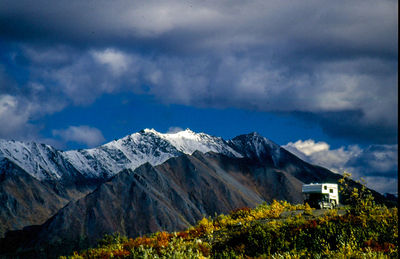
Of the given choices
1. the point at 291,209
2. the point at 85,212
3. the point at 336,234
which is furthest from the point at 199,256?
the point at 85,212

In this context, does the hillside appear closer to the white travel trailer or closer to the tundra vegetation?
the tundra vegetation

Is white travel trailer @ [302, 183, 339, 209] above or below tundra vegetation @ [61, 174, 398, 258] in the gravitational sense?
above

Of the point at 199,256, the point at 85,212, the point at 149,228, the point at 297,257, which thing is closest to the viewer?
the point at 297,257

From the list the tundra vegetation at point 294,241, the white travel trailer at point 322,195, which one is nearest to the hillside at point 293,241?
the tundra vegetation at point 294,241

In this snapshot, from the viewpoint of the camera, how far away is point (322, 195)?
26.3 m

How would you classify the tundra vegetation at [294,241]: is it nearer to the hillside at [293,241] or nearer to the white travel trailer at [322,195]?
the hillside at [293,241]

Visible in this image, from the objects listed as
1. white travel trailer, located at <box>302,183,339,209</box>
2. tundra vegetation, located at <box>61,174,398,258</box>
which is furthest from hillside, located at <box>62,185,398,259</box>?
white travel trailer, located at <box>302,183,339,209</box>

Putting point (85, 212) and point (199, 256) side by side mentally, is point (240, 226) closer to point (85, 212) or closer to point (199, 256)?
point (199, 256)

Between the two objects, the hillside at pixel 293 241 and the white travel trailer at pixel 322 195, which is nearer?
the hillside at pixel 293 241

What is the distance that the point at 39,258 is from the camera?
163 metres

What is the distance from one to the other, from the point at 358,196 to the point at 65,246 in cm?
16783

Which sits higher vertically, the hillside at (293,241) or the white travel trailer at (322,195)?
the white travel trailer at (322,195)

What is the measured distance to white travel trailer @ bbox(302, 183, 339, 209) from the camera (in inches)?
1021

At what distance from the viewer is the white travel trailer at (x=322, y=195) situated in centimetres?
2593
